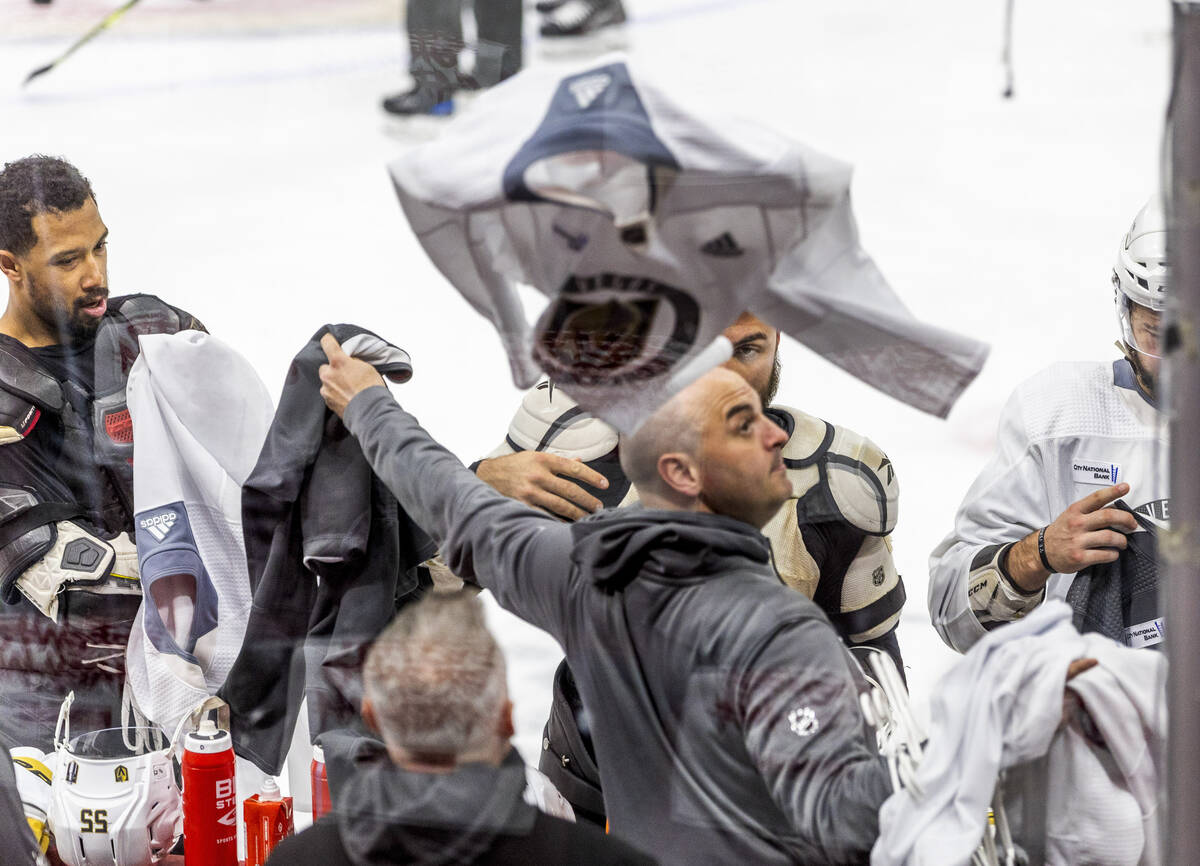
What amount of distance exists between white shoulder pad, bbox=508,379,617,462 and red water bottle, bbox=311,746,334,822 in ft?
1.96

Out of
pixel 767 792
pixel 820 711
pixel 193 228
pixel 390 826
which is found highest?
pixel 193 228

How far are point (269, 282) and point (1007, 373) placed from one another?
1.09 metres

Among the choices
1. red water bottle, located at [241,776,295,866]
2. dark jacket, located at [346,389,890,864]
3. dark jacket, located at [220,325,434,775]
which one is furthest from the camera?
red water bottle, located at [241,776,295,866]

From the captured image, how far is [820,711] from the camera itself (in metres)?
1.67

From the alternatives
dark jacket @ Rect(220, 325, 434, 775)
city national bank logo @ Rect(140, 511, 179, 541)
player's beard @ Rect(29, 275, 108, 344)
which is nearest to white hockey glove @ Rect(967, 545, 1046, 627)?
dark jacket @ Rect(220, 325, 434, 775)

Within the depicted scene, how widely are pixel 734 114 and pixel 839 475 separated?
20.6 inches

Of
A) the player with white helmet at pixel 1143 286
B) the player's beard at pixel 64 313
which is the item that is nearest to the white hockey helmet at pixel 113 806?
the player's beard at pixel 64 313

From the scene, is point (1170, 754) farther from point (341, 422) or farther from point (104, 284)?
point (104, 284)

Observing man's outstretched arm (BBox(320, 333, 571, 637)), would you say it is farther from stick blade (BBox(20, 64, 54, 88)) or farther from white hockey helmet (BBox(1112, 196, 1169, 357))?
white hockey helmet (BBox(1112, 196, 1169, 357))

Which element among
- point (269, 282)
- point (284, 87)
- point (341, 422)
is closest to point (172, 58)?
point (284, 87)

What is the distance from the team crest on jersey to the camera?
5.78 feet

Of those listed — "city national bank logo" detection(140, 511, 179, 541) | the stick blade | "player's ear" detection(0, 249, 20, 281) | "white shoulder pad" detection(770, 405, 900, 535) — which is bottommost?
"city national bank logo" detection(140, 511, 179, 541)

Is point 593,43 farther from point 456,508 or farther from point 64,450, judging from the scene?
point 64,450

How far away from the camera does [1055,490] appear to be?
6.26ft
